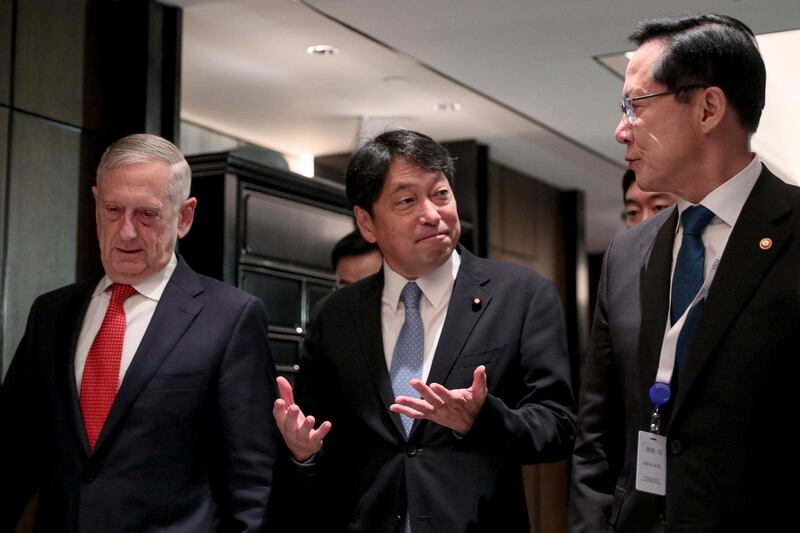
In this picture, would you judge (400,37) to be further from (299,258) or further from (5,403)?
(5,403)

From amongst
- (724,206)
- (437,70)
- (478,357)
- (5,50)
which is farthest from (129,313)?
(437,70)

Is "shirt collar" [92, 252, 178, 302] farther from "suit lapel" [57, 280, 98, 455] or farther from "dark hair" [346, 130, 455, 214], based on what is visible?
"dark hair" [346, 130, 455, 214]

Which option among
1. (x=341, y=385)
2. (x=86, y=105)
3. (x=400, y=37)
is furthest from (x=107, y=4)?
(x=341, y=385)

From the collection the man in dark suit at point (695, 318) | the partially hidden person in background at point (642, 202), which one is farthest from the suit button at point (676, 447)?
the partially hidden person in background at point (642, 202)

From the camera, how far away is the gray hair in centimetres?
263

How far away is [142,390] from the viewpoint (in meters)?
2.45

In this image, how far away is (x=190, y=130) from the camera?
6.54 m

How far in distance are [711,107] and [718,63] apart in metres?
0.08

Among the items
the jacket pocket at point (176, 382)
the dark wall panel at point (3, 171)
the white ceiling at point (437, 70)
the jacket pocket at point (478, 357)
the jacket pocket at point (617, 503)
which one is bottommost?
the jacket pocket at point (617, 503)

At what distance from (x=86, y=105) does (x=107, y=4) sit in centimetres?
48

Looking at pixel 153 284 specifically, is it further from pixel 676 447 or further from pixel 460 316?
pixel 676 447

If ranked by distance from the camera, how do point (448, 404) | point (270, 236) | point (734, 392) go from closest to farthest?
1. point (734, 392)
2. point (448, 404)
3. point (270, 236)

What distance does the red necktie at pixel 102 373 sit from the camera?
2.47 m

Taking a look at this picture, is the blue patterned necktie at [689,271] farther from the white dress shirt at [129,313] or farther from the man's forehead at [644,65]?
the white dress shirt at [129,313]
